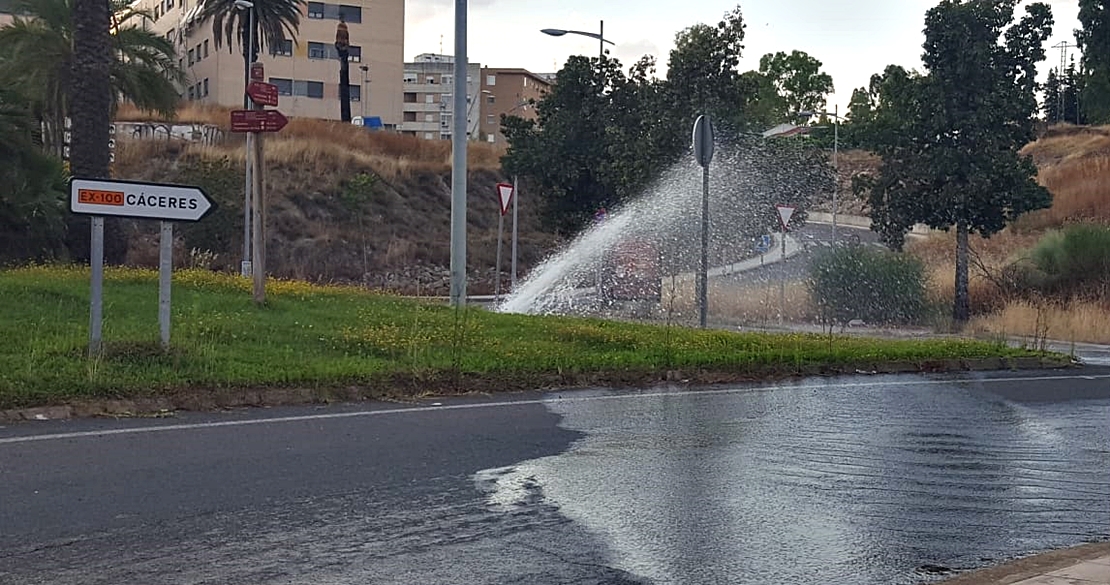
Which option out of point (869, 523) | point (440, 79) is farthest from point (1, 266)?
point (440, 79)

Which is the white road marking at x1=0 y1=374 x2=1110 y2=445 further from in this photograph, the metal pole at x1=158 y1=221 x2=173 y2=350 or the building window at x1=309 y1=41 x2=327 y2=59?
the building window at x1=309 y1=41 x2=327 y2=59

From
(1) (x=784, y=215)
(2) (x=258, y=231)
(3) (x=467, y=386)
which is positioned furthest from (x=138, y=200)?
(1) (x=784, y=215)

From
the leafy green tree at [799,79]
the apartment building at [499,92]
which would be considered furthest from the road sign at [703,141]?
the apartment building at [499,92]

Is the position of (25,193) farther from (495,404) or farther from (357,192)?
(357,192)

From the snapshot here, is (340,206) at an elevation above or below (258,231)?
above

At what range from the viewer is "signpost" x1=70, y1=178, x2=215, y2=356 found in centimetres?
1104

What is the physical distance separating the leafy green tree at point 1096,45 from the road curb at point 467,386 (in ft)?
174

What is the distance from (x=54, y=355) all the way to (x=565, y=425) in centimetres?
451

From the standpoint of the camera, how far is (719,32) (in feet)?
98.8

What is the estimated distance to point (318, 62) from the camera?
8256 cm

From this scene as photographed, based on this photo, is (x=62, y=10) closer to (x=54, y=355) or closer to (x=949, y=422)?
(x=54, y=355)

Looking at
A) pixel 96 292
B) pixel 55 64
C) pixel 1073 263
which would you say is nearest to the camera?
pixel 96 292

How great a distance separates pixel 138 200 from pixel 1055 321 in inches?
842

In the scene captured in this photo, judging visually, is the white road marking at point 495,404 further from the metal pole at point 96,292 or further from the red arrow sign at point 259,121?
the red arrow sign at point 259,121
